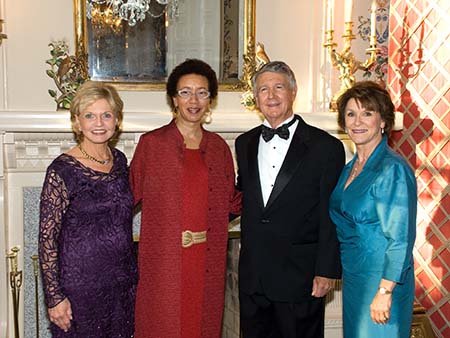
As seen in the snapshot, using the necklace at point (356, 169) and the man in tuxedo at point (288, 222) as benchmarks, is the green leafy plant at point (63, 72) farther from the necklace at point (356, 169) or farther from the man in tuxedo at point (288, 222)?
the necklace at point (356, 169)

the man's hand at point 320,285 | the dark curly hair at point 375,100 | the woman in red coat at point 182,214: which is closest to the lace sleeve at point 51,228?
the woman in red coat at point 182,214

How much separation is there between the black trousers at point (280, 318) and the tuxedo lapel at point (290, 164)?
15.7 inches

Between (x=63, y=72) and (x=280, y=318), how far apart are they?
1497 millimetres

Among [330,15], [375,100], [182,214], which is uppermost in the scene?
[330,15]

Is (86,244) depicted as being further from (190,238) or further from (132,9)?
(132,9)

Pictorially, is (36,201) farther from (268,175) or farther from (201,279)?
(268,175)

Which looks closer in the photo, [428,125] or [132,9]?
[132,9]

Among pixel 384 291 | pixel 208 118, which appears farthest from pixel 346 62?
pixel 384 291

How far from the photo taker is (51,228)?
2.00 meters

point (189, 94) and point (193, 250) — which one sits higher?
point (189, 94)

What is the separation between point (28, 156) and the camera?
279cm

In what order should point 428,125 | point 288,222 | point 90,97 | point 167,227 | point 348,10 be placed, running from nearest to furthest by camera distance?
point 90,97, point 288,222, point 167,227, point 348,10, point 428,125

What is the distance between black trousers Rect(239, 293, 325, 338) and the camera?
2.26 meters

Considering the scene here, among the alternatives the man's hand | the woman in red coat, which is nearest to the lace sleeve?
the woman in red coat
